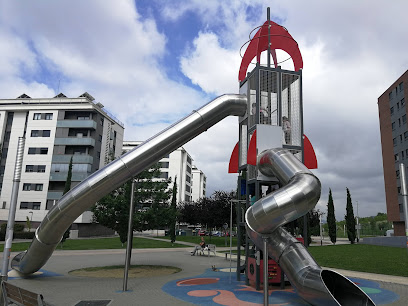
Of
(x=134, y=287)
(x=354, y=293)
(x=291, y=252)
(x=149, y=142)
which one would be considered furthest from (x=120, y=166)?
(x=354, y=293)

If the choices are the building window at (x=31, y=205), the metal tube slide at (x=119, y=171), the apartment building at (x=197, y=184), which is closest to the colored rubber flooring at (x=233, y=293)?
the metal tube slide at (x=119, y=171)

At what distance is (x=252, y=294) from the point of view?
1115cm

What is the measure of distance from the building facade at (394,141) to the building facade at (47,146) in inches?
1894

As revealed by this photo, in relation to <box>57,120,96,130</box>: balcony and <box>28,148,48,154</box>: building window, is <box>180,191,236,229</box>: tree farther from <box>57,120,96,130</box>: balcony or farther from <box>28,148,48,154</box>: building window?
<box>28,148,48,154</box>: building window

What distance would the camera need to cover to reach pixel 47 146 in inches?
2170

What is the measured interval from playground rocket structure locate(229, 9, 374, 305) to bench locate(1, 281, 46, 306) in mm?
5123

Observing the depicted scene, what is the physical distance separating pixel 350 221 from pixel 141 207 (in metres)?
39.0

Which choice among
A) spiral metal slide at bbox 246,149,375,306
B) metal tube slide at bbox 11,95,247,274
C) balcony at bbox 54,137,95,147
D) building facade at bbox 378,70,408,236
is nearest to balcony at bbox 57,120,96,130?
balcony at bbox 54,137,95,147

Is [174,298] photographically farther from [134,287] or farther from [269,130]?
[269,130]

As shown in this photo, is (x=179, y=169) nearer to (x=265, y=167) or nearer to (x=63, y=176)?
(x=63, y=176)

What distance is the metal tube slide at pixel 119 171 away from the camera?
39.1 ft

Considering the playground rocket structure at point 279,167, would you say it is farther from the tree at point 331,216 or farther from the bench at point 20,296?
the tree at point 331,216

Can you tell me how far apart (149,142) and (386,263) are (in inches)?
707

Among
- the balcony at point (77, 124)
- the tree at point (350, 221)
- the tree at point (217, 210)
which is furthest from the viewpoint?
the balcony at point (77, 124)
